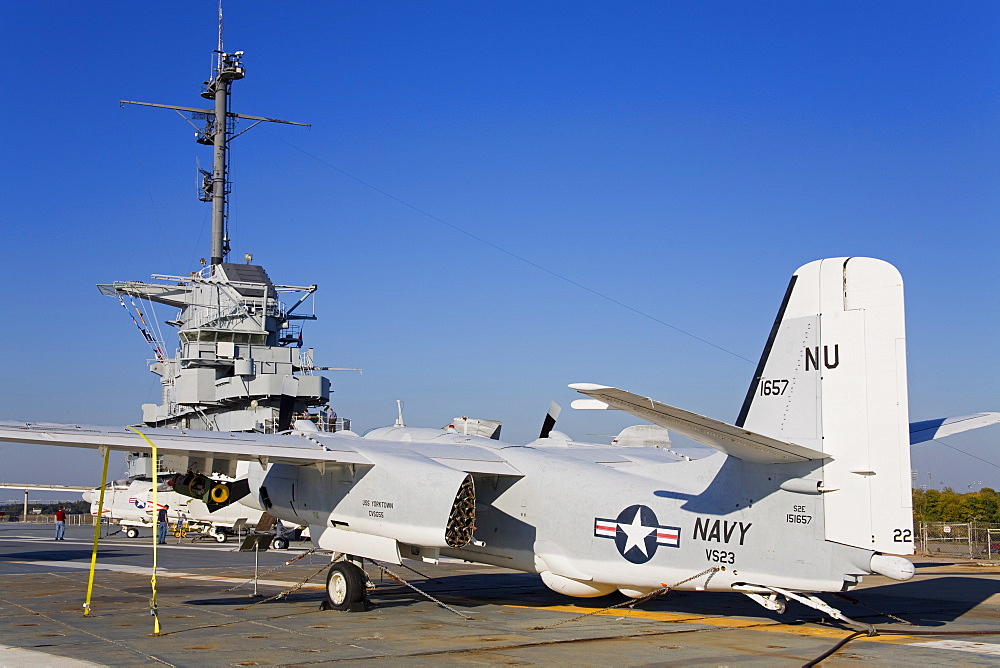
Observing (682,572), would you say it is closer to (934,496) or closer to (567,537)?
(567,537)

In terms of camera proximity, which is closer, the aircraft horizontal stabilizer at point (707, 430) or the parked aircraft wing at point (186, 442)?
the aircraft horizontal stabilizer at point (707, 430)

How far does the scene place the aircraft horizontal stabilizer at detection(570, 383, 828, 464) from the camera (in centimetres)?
939

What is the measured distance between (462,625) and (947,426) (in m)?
9.02

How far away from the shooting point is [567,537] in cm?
1505

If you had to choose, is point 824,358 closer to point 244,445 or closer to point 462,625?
point 462,625

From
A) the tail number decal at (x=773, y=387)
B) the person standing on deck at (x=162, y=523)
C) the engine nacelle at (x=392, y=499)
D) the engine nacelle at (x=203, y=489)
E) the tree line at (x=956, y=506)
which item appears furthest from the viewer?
the tree line at (x=956, y=506)

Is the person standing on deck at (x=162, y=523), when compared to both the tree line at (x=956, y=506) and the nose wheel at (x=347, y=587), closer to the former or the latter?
the nose wheel at (x=347, y=587)

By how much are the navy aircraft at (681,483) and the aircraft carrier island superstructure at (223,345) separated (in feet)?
85.4

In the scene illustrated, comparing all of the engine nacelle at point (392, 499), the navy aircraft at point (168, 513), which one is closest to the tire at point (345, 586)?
the engine nacelle at point (392, 499)

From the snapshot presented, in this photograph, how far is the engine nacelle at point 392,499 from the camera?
14648 millimetres

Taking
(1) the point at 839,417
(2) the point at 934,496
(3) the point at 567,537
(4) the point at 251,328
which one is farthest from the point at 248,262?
(2) the point at 934,496

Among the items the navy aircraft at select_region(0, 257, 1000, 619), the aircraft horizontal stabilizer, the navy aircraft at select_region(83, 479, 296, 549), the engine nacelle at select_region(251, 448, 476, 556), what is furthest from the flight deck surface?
the navy aircraft at select_region(83, 479, 296, 549)

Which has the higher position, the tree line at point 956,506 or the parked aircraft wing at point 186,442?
the parked aircraft wing at point 186,442

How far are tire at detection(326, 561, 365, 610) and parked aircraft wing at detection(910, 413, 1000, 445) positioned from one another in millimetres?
10144
